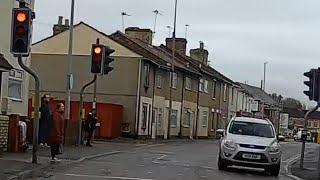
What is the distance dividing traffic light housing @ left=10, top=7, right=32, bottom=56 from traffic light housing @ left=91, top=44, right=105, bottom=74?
7913mm

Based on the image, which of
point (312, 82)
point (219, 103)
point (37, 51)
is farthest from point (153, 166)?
point (219, 103)

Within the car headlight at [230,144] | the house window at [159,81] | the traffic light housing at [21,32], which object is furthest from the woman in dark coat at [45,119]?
the house window at [159,81]

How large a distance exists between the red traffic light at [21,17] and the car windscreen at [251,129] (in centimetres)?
821

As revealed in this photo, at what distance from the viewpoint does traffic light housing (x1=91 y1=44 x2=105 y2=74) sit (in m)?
25.5

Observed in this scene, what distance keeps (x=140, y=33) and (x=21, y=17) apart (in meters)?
41.5

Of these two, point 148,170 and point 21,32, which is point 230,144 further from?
point 21,32

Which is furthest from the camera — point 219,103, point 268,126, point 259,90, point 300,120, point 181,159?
point 300,120

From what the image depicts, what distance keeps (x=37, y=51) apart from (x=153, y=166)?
2705 cm

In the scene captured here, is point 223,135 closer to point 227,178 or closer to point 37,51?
point 227,178

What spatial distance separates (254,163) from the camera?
21.6 meters

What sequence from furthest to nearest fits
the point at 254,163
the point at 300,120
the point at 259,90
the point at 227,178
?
the point at 300,120
the point at 259,90
the point at 254,163
the point at 227,178

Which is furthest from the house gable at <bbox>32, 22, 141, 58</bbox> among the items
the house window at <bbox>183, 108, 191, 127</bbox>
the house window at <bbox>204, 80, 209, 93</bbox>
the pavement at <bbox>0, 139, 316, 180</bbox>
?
the pavement at <bbox>0, 139, 316, 180</bbox>

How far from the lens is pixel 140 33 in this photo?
59.1 metres

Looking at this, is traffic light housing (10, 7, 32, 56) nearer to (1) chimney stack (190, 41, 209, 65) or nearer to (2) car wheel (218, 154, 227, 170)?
(2) car wheel (218, 154, 227, 170)
